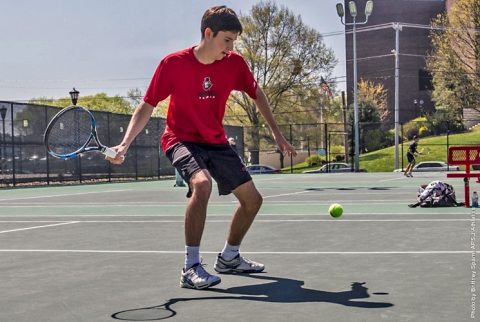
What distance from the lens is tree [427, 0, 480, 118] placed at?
55.9 m

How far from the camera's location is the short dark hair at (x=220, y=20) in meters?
5.96

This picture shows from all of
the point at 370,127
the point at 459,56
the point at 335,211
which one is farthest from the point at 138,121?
the point at 370,127

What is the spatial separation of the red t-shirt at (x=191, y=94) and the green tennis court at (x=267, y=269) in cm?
117

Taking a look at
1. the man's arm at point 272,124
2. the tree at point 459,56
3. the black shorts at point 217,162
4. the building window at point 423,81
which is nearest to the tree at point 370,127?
the tree at point 459,56

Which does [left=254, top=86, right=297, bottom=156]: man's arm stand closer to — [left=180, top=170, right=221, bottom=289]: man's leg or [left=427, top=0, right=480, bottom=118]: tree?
[left=180, top=170, right=221, bottom=289]: man's leg

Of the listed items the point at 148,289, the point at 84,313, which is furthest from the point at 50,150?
the point at 84,313

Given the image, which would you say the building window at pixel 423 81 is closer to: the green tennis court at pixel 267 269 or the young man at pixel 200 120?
the green tennis court at pixel 267 269

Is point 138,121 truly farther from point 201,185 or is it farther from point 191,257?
point 191,257

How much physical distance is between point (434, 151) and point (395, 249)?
49569 millimetres

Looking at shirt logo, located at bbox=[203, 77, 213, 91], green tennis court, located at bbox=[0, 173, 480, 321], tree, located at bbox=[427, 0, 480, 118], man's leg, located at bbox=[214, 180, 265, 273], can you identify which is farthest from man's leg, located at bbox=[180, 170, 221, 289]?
tree, located at bbox=[427, 0, 480, 118]

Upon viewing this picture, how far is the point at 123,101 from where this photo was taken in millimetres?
99375

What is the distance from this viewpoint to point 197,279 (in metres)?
5.72

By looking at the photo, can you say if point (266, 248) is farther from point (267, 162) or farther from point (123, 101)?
point (123, 101)

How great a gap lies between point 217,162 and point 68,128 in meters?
2.14
